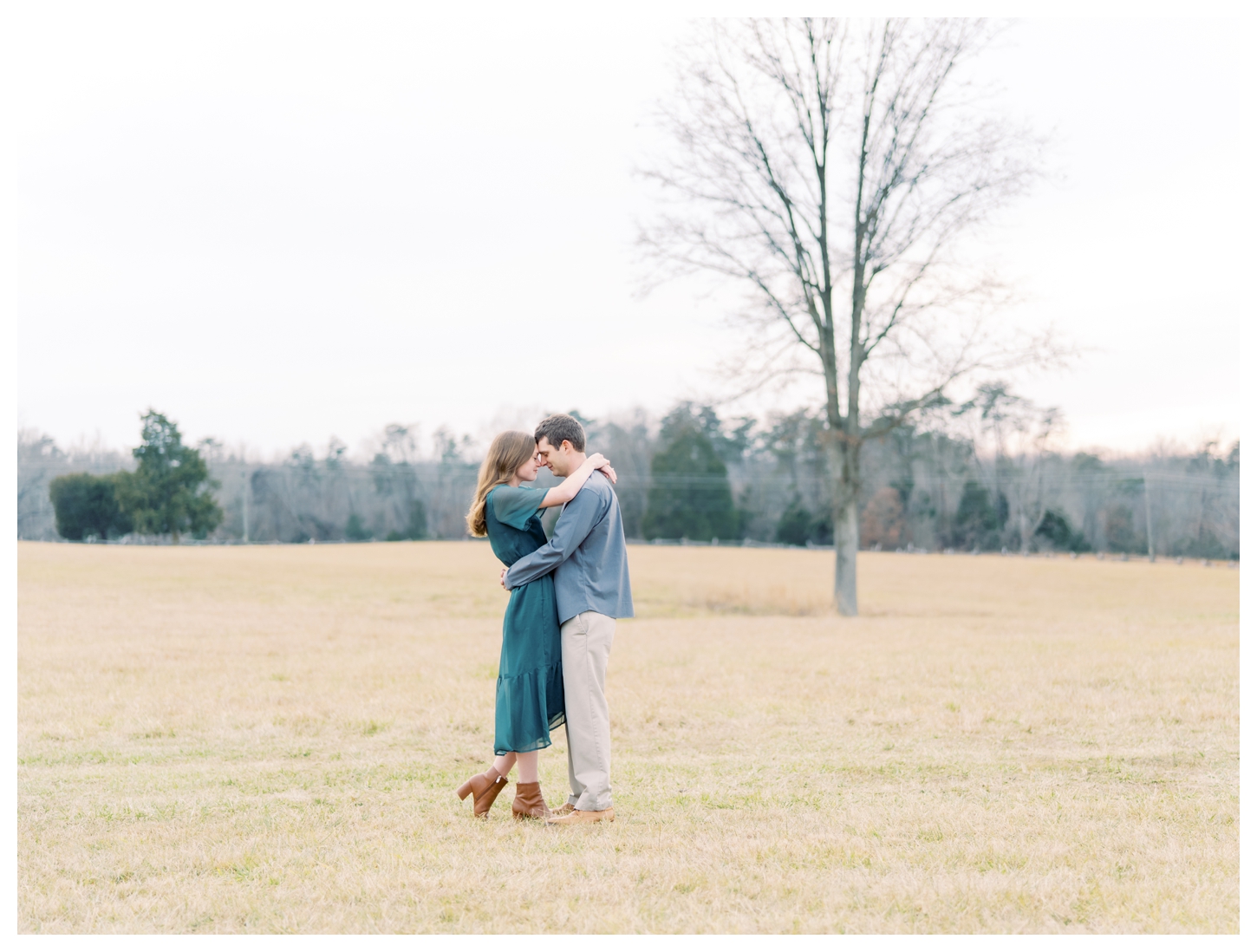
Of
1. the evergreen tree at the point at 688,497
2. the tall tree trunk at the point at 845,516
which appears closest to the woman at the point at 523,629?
the tall tree trunk at the point at 845,516

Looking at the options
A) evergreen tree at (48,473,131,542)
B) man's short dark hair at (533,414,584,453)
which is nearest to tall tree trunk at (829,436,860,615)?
man's short dark hair at (533,414,584,453)

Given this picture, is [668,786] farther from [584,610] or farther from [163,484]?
[163,484]

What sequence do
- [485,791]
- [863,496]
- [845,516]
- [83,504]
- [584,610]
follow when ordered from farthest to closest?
[863,496], [83,504], [845,516], [485,791], [584,610]

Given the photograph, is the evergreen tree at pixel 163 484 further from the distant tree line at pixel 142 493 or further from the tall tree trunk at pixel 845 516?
the tall tree trunk at pixel 845 516

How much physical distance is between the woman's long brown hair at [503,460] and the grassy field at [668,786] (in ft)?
5.69

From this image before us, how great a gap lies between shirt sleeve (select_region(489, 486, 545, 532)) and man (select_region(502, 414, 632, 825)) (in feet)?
0.53

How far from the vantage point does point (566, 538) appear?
507cm

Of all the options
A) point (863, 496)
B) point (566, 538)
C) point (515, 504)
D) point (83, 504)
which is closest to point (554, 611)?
point (566, 538)

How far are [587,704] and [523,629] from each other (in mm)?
515

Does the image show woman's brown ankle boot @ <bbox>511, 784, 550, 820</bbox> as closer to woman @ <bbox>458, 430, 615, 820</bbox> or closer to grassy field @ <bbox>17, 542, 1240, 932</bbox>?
woman @ <bbox>458, 430, 615, 820</bbox>

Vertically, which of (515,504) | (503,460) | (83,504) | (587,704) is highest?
(503,460)

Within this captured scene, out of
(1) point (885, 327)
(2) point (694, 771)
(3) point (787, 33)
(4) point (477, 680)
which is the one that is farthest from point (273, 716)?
(3) point (787, 33)

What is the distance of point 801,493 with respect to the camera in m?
69.7

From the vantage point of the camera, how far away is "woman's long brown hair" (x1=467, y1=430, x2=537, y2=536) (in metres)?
5.23
